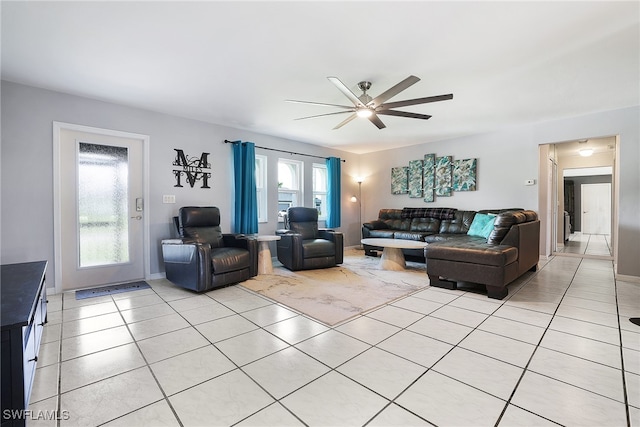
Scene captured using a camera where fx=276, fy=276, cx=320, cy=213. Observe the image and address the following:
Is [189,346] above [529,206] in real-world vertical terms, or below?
below

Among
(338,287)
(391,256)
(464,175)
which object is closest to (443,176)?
(464,175)

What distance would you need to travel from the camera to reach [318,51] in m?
2.48

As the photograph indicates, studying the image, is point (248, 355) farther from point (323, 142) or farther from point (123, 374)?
point (323, 142)

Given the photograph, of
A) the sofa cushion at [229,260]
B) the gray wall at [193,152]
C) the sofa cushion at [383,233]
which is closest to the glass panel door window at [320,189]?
the gray wall at [193,152]

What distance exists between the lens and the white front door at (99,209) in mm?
3381

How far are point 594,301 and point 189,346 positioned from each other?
13.0 feet

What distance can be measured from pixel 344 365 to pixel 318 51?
2539mm

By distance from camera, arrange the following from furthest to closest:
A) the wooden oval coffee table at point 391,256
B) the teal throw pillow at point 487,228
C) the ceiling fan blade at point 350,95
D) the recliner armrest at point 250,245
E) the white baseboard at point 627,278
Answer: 1. the wooden oval coffee table at point 391,256
2. the teal throw pillow at point 487,228
3. the recliner armrest at point 250,245
4. the white baseboard at point 627,278
5. the ceiling fan blade at point 350,95

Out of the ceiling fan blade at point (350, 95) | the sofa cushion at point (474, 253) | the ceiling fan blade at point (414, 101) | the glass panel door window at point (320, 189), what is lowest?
the sofa cushion at point (474, 253)

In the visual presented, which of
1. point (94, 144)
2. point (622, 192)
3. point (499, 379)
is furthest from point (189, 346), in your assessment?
point (622, 192)

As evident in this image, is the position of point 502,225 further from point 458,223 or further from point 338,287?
point 338,287

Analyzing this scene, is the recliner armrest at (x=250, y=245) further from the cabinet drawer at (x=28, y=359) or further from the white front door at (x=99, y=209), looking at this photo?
the cabinet drawer at (x=28, y=359)

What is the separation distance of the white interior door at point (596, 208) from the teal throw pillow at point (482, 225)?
8007mm

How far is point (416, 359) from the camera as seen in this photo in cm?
183
